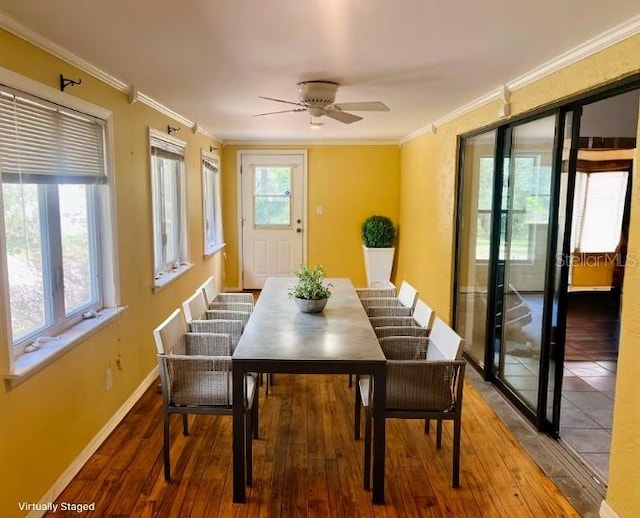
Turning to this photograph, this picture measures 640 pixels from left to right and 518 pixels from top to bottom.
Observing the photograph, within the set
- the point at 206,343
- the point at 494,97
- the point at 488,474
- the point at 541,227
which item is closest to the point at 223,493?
the point at 206,343

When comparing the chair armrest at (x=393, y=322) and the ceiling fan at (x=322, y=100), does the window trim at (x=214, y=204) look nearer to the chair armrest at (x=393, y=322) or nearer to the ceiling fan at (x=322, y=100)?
the ceiling fan at (x=322, y=100)

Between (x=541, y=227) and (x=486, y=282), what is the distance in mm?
876

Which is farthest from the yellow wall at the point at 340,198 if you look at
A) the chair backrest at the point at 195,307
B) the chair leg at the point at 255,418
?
the chair leg at the point at 255,418

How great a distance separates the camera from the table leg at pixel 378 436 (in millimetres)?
2273

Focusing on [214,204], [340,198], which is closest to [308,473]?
[214,204]

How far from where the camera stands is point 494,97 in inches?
137

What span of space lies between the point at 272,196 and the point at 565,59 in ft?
16.3

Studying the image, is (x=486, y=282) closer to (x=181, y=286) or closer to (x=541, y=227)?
(x=541, y=227)

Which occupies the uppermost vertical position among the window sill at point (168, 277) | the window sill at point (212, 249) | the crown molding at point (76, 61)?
the crown molding at point (76, 61)

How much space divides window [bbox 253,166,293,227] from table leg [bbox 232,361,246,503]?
4.99 metres

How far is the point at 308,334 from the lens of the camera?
2.62 metres

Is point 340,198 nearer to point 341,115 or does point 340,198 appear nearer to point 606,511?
point 341,115

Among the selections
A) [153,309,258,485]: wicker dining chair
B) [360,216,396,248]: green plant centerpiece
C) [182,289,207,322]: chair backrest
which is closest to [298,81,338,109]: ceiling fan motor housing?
[182,289,207,322]: chair backrest

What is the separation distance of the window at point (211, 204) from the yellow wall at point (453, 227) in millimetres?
2536
